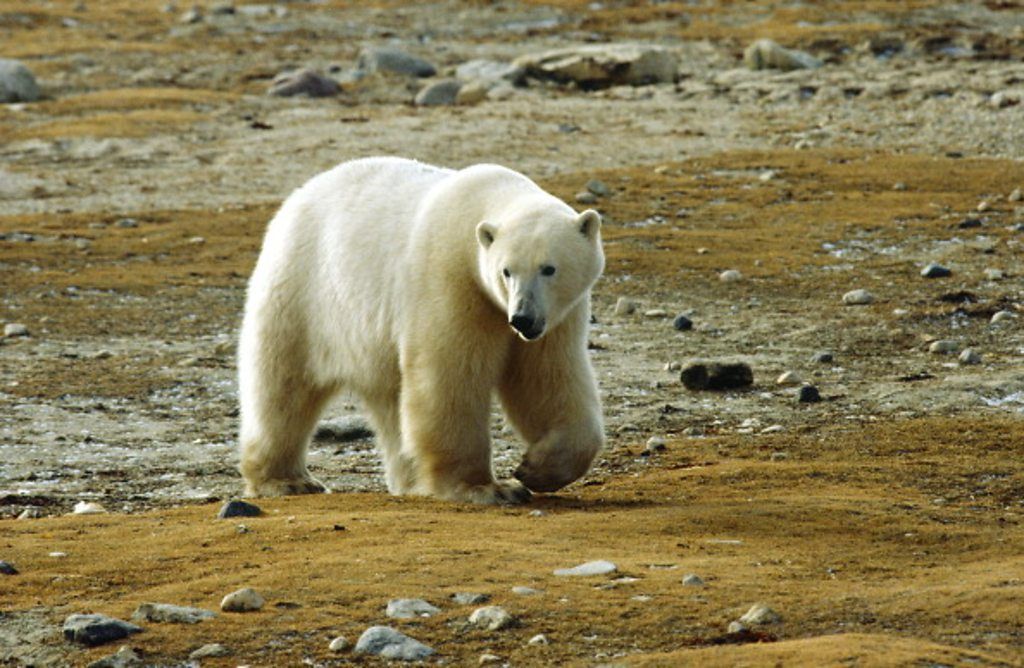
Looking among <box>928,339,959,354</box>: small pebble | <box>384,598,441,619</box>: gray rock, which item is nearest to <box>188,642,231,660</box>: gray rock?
<box>384,598,441,619</box>: gray rock

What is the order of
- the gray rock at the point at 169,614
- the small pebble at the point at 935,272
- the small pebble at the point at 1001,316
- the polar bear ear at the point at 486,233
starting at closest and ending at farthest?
the gray rock at the point at 169,614, the polar bear ear at the point at 486,233, the small pebble at the point at 1001,316, the small pebble at the point at 935,272

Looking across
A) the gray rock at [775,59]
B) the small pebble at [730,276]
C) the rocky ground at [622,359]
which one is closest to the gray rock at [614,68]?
the rocky ground at [622,359]

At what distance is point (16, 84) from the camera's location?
22.7 metres

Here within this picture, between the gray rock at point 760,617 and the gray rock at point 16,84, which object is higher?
the gray rock at point 760,617

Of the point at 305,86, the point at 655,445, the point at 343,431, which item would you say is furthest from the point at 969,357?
the point at 305,86

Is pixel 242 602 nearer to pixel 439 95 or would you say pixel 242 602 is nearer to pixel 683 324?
pixel 683 324

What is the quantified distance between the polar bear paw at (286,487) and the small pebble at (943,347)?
378 centimetres

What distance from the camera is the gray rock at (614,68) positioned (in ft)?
73.6

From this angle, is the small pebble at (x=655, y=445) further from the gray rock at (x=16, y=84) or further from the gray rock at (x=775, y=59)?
the gray rock at (x=16, y=84)

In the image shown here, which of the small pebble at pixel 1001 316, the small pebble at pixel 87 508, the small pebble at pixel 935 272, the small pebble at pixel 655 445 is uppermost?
the small pebble at pixel 87 508

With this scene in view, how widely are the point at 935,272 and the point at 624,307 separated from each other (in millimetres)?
2123

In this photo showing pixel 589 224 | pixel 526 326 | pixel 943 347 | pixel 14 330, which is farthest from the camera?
pixel 14 330

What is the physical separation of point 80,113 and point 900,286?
1278 centimetres

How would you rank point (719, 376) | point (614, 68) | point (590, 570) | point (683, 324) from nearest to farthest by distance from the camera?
point (590, 570)
point (719, 376)
point (683, 324)
point (614, 68)
